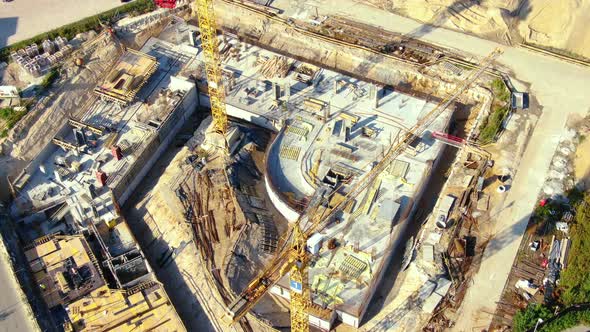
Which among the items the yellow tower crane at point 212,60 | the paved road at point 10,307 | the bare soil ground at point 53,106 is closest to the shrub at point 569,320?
the yellow tower crane at point 212,60

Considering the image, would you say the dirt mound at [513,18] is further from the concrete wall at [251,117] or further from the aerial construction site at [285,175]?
the concrete wall at [251,117]

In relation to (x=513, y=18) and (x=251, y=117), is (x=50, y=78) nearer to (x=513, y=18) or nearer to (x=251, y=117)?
(x=251, y=117)

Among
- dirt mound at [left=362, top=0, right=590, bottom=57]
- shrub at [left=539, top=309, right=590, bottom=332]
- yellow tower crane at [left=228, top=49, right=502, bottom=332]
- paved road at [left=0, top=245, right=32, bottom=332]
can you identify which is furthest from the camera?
dirt mound at [left=362, top=0, right=590, bottom=57]

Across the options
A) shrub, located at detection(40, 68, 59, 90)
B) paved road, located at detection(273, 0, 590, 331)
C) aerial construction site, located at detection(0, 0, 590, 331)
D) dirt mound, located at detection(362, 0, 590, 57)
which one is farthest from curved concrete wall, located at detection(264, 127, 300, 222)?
dirt mound, located at detection(362, 0, 590, 57)

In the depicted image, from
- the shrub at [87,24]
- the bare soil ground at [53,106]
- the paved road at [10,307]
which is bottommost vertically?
the paved road at [10,307]

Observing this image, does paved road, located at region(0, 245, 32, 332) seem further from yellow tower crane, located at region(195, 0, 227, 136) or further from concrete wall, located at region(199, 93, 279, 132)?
concrete wall, located at region(199, 93, 279, 132)

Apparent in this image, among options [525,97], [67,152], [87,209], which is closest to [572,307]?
[525,97]

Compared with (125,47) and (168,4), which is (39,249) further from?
(168,4)
